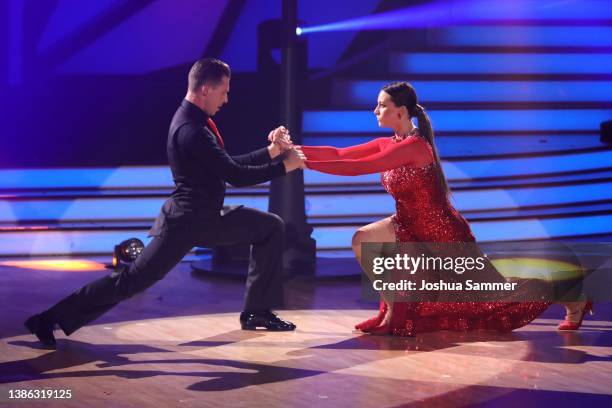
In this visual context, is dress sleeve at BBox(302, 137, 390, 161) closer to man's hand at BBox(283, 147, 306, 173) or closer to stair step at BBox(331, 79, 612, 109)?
man's hand at BBox(283, 147, 306, 173)

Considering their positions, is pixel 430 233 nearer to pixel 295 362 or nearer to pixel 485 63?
pixel 295 362

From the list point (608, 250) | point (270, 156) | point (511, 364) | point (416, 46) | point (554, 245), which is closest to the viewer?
point (511, 364)

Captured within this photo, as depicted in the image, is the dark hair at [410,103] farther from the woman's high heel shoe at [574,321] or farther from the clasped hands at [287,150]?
the woman's high heel shoe at [574,321]

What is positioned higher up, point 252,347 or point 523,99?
point 523,99

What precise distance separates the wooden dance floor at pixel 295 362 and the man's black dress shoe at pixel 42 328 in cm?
6

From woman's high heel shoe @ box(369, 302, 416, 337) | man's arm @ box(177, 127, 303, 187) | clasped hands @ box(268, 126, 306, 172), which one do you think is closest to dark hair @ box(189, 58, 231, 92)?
man's arm @ box(177, 127, 303, 187)

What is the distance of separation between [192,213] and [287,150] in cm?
57

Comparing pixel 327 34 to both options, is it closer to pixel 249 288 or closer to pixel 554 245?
pixel 554 245

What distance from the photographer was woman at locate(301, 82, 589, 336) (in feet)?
16.1

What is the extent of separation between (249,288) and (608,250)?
8.28 ft

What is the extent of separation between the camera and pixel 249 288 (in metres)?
5.00

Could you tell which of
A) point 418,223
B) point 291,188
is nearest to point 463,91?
point 291,188

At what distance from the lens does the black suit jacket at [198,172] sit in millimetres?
4598

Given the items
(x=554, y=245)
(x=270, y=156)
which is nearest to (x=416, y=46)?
(x=554, y=245)
